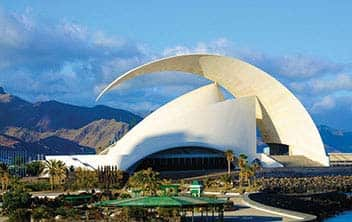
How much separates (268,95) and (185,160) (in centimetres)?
1181

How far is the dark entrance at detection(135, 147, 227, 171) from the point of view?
65.5m

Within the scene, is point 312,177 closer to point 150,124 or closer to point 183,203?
point 150,124

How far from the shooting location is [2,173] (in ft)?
182

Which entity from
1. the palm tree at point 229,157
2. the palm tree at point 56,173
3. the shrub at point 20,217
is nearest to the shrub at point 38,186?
the palm tree at point 56,173

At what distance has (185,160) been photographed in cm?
6725

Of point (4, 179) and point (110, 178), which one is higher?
point (4, 179)

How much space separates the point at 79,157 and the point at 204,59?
51.1 feet

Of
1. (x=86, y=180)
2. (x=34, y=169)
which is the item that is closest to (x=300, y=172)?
(x=86, y=180)

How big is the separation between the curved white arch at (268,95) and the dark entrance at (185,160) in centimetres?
801

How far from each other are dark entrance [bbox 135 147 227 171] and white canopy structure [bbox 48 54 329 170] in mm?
1002

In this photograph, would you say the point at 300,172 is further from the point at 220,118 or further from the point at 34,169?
the point at 34,169

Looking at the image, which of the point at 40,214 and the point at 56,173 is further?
the point at 56,173

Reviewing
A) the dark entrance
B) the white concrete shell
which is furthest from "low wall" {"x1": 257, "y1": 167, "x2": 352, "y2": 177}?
the dark entrance

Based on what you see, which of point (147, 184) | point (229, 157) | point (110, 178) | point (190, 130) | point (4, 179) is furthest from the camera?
point (190, 130)
